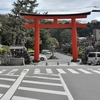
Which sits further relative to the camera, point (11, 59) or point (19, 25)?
point (19, 25)

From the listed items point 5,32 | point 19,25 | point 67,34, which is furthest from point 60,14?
point 67,34

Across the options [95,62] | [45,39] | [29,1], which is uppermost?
[29,1]

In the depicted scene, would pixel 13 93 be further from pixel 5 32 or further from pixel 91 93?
pixel 5 32

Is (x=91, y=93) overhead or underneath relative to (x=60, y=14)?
underneath

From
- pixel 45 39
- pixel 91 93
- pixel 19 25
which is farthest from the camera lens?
pixel 45 39

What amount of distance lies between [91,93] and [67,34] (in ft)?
351

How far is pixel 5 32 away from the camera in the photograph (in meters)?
52.8

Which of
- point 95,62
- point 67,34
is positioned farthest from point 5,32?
point 67,34

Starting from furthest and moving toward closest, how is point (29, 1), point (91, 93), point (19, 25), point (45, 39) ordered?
point (45, 39), point (29, 1), point (19, 25), point (91, 93)

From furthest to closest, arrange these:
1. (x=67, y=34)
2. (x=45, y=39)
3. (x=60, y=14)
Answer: (x=67, y=34) < (x=45, y=39) < (x=60, y=14)

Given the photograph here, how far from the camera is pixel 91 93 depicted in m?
9.11

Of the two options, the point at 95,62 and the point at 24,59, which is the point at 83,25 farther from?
the point at 24,59

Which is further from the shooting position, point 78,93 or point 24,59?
point 24,59

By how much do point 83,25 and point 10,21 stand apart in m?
20.1
